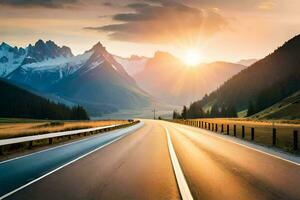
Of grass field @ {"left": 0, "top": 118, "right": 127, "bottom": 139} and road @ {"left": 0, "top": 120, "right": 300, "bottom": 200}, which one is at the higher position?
grass field @ {"left": 0, "top": 118, "right": 127, "bottom": 139}

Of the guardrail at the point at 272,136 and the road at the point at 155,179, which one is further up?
the guardrail at the point at 272,136

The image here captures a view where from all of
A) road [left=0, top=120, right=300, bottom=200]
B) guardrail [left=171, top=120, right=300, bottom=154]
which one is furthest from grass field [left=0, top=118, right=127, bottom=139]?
road [left=0, top=120, right=300, bottom=200]

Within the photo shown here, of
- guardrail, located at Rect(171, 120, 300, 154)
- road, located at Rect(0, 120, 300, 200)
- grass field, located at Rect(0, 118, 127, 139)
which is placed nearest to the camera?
road, located at Rect(0, 120, 300, 200)

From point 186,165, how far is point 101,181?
4622mm

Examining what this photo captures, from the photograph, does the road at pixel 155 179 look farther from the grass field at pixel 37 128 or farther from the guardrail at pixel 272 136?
the grass field at pixel 37 128

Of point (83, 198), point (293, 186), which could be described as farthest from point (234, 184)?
point (83, 198)

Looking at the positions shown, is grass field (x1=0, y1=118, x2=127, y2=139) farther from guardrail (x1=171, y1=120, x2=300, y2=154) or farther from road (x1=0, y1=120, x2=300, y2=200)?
road (x1=0, y1=120, x2=300, y2=200)

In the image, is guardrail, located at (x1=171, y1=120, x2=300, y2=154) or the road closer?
the road

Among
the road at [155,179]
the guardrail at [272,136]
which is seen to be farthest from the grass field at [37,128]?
the road at [155,179]

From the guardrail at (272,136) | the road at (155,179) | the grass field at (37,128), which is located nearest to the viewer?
the road at (155,179)

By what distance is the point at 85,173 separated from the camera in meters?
12.7

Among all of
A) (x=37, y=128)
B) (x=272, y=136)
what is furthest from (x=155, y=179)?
(x=37, y=128)

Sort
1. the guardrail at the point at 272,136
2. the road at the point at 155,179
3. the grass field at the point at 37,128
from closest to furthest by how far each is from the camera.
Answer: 1. the road at the point at 155,179
2. the guardrail at the point at 272,136
3. the grass field at the point at 37,128

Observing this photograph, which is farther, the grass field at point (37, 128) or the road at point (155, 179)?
the grass field at point (37, 128)
